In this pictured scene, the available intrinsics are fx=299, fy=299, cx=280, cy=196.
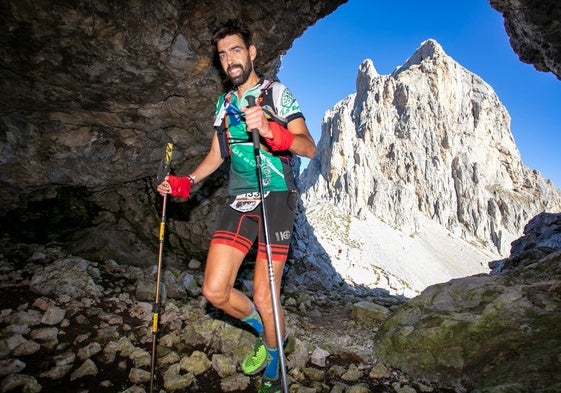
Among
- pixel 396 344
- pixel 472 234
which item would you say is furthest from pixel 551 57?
pixel 472 234

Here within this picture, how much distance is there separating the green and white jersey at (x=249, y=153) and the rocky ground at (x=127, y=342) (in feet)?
9.15

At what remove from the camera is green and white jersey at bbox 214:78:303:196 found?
4.57 meters

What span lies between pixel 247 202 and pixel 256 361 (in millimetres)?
2434

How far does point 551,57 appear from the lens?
9641 millimetres

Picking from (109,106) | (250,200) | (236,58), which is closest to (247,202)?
(250,200)

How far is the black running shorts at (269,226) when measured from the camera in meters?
4.57

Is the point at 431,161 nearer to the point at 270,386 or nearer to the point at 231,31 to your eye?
the point at 231,31

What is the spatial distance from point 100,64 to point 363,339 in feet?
27.6

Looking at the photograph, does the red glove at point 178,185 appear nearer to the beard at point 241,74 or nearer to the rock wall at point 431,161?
the beard at point 241,74

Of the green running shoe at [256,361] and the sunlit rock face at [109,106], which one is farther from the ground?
the sunlit rock face at [109,106]

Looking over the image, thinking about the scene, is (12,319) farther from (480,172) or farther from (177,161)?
(480,172)

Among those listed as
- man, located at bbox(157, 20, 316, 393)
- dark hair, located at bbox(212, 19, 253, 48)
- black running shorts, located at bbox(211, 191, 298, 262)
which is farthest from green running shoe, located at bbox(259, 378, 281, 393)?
dark hair, located at bbox(212, 19, 253, 48)

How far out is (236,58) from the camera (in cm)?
471

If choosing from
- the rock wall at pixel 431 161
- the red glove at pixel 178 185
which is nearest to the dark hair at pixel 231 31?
the red glove at pixel 178 185
